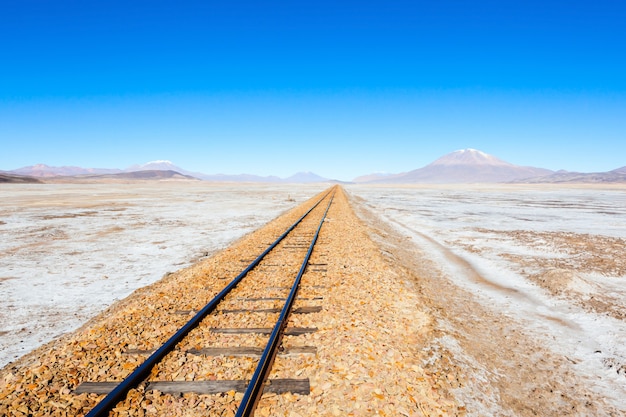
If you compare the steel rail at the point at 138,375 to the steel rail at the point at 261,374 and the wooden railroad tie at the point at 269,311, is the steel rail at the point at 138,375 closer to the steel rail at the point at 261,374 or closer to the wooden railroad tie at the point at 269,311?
the wooden railroad tie at the point at 269,311

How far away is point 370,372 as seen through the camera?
4.70 metres

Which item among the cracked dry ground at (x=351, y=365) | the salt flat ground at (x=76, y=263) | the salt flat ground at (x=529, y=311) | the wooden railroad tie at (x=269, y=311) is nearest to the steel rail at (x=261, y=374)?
the cracked dry ground at (x=351, y=365)

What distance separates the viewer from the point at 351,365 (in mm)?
4848

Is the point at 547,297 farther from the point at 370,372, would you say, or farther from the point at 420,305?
the point at 370,372

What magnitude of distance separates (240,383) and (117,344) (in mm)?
2522

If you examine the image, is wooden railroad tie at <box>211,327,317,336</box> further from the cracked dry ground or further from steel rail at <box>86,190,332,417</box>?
steel rail at <box>86,190,332,417</box>

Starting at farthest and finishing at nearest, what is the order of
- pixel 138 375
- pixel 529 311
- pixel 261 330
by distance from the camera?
pixel 529 311, pixel 261 330, pixel 138 375

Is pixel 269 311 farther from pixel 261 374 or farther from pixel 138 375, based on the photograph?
pixel 138 375

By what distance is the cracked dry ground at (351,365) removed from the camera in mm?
4023

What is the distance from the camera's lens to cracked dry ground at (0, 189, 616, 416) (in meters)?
4.02

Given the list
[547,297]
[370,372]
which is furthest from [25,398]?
[547,297]

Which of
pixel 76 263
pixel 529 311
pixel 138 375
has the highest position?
pixel 138 375

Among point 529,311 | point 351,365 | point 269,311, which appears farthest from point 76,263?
point 529,311

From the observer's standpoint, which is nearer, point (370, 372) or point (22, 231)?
point (370, 372)
